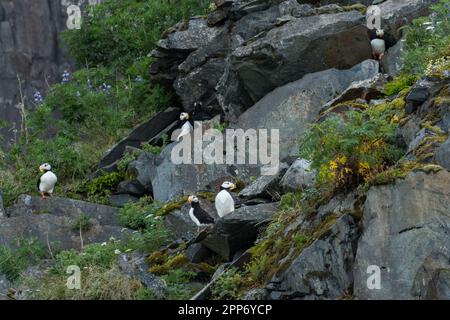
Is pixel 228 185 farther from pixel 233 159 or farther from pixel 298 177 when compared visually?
pixel 298 177

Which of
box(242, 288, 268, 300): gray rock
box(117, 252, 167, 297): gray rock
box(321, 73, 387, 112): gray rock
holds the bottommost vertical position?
box(117, 252, 167, 297): gray rock

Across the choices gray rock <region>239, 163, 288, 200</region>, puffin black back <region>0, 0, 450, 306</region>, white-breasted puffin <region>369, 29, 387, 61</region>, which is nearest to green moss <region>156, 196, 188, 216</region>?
puffin black back <region>0, 0, 450, 306</region>

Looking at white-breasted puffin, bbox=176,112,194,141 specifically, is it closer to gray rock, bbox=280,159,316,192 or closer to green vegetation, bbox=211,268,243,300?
gray rock, bbox=280,159,316,192

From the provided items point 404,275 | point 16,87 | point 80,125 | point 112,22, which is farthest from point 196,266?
point 16,87

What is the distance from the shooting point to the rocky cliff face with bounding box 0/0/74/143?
29125mm

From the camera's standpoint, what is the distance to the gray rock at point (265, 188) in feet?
54.0

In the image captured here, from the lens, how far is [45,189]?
2019 cm

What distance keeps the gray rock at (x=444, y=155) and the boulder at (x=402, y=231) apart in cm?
23

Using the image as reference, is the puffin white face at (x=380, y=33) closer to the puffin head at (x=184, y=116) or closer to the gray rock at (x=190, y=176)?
the gray rock at (x=190, y=176)

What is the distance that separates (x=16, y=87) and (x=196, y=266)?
48.5ft

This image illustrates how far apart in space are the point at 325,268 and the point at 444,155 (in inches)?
67.1

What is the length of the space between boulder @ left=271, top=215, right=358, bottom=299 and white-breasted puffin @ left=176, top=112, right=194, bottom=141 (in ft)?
24.8

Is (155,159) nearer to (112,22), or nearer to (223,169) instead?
(223,169)

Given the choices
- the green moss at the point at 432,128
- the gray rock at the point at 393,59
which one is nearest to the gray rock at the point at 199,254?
the green moss at the point at 432,128
